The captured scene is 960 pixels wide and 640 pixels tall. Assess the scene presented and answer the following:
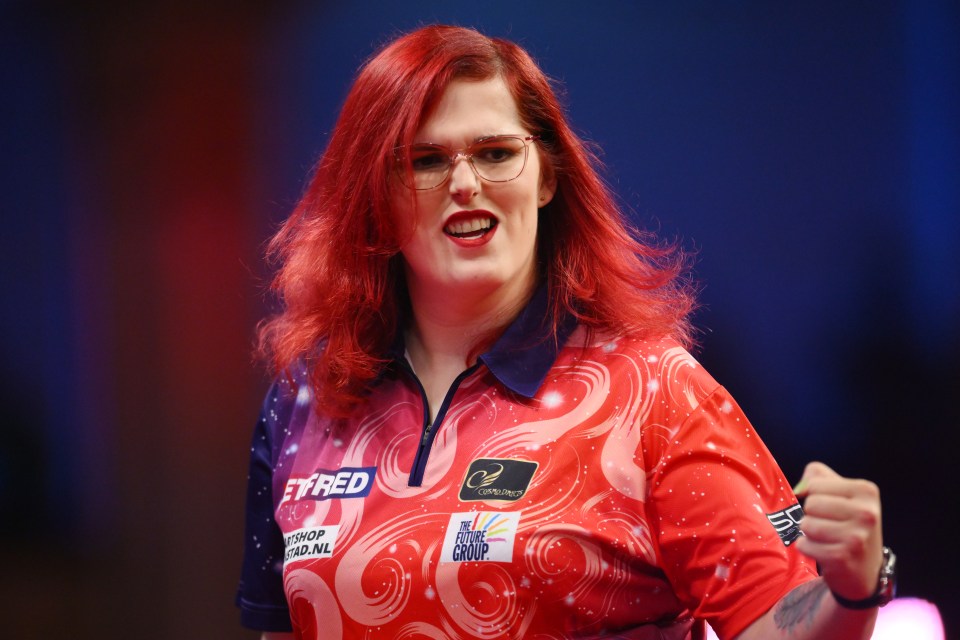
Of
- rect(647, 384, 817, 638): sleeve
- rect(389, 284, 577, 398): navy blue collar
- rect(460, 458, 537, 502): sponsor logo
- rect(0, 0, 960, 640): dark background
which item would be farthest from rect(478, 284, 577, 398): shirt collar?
rect(0, 0, 960, 640): dark background

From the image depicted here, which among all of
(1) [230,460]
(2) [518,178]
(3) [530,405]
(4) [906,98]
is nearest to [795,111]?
(4) [906,98]

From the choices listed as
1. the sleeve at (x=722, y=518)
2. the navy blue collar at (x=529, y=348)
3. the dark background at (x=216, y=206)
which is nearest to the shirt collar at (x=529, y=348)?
the navy blue collar at (x=529, y=348)

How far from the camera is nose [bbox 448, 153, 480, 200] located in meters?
1.51

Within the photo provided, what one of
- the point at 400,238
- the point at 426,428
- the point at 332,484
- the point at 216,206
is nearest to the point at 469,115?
the point at 400,238

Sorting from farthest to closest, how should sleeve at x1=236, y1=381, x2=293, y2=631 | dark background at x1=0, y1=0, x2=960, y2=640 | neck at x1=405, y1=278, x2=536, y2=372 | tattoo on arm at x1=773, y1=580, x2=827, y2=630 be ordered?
1. dark background at x1=0, y1=0, x2=960, y2=640
2. sleeve at x1=236, y1=381, x2=293, y2=631
3. neck at x1=405, y1=278, x2=536, y2=372
4. tattoo on arm at x1=773, y1=580, x2=827, y2=630

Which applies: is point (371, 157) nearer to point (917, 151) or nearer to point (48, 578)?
point (917, 151)

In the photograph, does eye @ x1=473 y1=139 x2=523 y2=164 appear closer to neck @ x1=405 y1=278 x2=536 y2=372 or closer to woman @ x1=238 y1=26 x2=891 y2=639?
woman @ x1=238 y1=26 x2=891 y2=639

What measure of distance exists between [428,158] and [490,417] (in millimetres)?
395

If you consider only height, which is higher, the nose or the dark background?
the nose

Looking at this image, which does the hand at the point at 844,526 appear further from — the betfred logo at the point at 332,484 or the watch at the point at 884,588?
the betfred logo at the point at 332,484

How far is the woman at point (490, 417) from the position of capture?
133 cm

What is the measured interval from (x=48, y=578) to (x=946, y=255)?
7.94ft

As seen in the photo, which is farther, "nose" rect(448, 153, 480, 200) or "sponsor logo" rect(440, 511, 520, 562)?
"nose" rect(448, 153, 480, 200)

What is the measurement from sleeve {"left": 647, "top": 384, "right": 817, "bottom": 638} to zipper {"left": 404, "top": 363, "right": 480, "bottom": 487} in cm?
32
